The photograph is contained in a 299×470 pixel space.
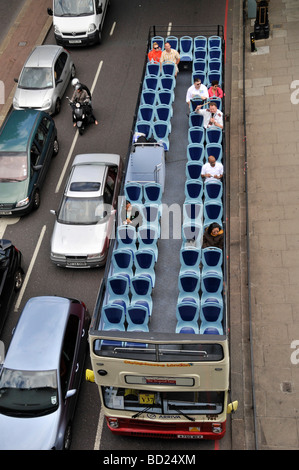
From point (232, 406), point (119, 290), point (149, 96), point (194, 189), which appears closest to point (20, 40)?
point (149, 96)

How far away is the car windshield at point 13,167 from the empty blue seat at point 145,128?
11.1 ft

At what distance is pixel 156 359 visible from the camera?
36.1ft

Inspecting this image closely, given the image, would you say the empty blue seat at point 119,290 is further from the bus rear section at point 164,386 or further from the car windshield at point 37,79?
the car windshield at point 37,79

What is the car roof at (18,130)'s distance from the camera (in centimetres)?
1923

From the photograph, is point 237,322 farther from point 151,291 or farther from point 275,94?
point 275,94

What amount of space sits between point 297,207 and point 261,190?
1.21 metres

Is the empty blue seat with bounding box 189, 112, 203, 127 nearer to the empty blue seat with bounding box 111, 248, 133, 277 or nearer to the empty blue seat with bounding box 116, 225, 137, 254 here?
the empty blue seat with bounding box 116, 225, 137, 254

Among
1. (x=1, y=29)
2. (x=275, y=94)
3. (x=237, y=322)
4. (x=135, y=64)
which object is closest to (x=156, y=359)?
(x=237, y=322)

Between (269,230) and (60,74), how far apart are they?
974 cm

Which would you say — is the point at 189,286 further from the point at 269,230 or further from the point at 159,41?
the point at 159,41

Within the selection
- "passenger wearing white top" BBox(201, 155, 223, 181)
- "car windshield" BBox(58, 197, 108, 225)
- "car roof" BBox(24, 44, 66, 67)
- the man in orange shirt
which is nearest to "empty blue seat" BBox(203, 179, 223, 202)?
"passenger wearing white top" BBox(201, 155, 223, 181)

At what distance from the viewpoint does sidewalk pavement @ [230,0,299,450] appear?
45.7 feet

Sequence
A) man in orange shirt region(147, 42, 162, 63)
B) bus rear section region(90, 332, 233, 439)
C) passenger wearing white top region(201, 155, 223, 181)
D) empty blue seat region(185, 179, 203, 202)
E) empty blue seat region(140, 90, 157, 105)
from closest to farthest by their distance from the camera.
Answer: bus rear section region(90, 332, 233, 439), empty blue seat region(185, 179, 203, 202), passenger wearing white top region(201, 155, 223, 181), empty blue seat region(140, 90, 157, 105), man in orange shirt region(147, 42, 162, 63)

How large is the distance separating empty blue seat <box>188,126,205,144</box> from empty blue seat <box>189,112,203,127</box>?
67cm
